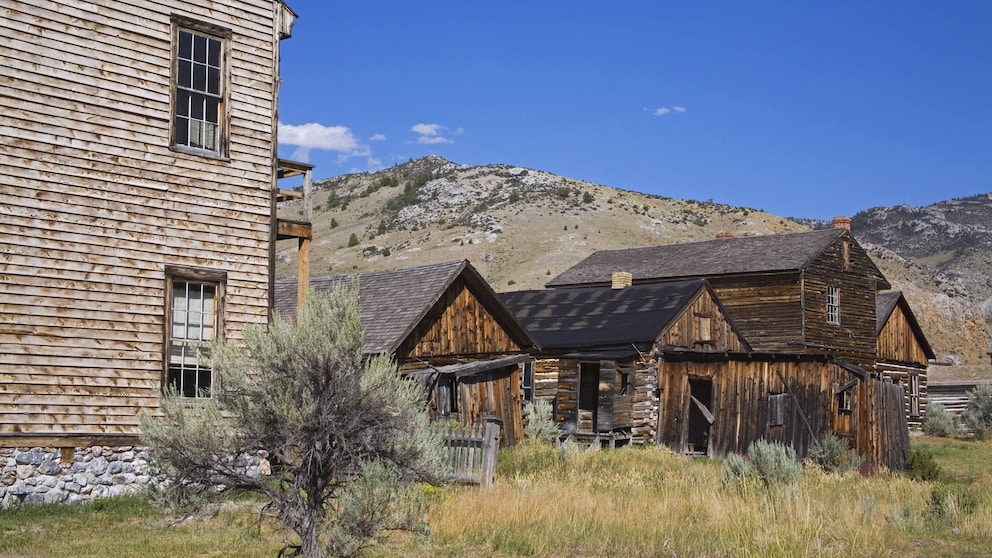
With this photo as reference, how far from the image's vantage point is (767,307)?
36.3 m

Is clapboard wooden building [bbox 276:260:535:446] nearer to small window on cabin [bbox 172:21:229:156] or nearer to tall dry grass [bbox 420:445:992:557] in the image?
tall dry grass [bbox 420:445:992:557]

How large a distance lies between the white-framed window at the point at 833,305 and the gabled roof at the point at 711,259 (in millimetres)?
1830

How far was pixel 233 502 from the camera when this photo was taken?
1472cm

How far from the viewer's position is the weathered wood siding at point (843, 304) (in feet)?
118

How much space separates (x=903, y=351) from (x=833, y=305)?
6842 mm

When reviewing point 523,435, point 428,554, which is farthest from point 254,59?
point 523,435

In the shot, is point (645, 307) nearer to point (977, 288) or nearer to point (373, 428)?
point (373, 428)

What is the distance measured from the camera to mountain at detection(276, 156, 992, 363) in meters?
68.1

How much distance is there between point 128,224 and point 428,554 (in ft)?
24.0

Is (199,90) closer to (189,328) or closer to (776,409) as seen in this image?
(189,328)

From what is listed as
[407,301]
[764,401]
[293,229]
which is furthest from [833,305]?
[293,229]

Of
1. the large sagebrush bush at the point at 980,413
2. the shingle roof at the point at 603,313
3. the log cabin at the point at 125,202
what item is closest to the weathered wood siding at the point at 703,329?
the shingle roof at the point at 603,313

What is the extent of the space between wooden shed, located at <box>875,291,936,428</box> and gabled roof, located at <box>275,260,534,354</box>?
22421mm

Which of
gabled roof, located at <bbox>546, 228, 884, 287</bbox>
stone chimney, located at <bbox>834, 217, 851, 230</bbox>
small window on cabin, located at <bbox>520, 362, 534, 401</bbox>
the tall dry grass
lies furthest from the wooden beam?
stone chimney, located at <bbox>834, 217, 851, 230</bbox>
